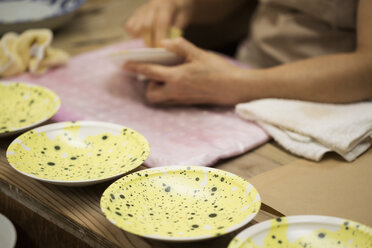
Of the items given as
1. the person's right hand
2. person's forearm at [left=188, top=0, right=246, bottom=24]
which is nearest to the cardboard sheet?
the person's right hand

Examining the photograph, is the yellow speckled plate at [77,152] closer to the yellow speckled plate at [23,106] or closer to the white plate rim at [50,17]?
the yellow speckled plate at [23,106]

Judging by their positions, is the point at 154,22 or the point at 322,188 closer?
the point at 322,188

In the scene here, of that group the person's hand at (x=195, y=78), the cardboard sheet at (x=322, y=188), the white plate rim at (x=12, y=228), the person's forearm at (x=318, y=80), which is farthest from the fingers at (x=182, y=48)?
the white plate rim at (x=12, y=228)

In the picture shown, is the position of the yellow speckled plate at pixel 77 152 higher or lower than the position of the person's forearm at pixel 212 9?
lower

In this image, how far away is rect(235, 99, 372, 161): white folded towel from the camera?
0.86m

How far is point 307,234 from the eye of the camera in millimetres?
573

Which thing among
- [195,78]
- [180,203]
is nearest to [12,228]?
[180,203]

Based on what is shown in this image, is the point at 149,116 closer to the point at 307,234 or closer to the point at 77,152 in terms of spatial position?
the point at 77,152

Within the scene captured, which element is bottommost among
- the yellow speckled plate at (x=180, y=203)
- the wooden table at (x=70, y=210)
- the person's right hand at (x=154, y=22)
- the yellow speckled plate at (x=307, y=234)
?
the wooden table at (x=70, y=210)

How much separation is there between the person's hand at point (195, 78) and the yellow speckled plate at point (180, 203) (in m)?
0.38

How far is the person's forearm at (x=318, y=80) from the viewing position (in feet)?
3.11

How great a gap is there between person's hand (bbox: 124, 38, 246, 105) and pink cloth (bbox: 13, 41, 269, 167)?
0.12ft

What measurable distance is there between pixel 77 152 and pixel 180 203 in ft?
0.83

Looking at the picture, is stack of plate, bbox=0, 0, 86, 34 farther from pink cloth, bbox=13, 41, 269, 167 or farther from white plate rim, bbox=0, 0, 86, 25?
pink cloth, bbox=13, 41, 269, 167
